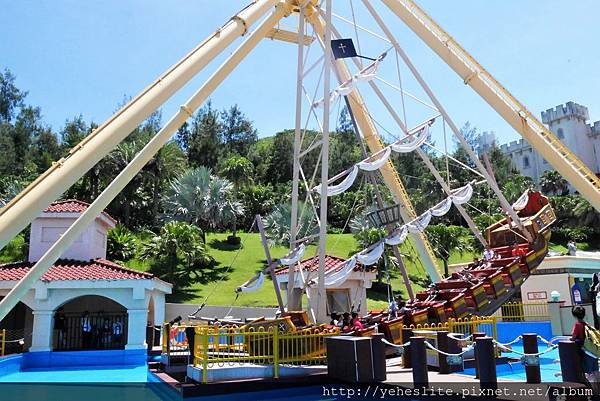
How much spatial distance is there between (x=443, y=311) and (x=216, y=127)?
2677 inches

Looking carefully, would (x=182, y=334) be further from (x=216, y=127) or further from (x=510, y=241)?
(x=216, y=127)

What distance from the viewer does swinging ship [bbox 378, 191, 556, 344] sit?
15.6 meters

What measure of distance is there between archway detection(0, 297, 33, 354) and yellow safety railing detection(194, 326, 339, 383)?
13308 mm

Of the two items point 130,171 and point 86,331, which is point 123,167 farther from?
point 130,171

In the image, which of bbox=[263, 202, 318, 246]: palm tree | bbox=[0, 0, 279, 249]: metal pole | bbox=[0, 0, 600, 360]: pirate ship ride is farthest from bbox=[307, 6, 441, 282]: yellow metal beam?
bbox=[263, 202, 318, 246]: palm tree

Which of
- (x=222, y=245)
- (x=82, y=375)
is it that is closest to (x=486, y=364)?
(x=82, y=375)

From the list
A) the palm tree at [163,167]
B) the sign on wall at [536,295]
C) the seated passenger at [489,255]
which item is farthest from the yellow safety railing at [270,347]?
the palm tree at [163,167]

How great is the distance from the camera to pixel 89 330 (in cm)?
2281

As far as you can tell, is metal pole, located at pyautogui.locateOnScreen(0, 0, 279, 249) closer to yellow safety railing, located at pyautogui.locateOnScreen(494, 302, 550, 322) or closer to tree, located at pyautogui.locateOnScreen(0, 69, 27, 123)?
yellow safety railing, located at pyautogui.locateOnScreen(494, 302, 550, 322)

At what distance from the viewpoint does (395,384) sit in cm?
1113

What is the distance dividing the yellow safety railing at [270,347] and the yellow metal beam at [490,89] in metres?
9.42

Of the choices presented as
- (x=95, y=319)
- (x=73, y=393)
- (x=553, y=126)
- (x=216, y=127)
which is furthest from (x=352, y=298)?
(x=553, y=126)

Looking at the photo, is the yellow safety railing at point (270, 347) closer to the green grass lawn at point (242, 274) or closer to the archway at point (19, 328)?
the archway at point (19, 328)

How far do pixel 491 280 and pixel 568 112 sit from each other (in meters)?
75.6
